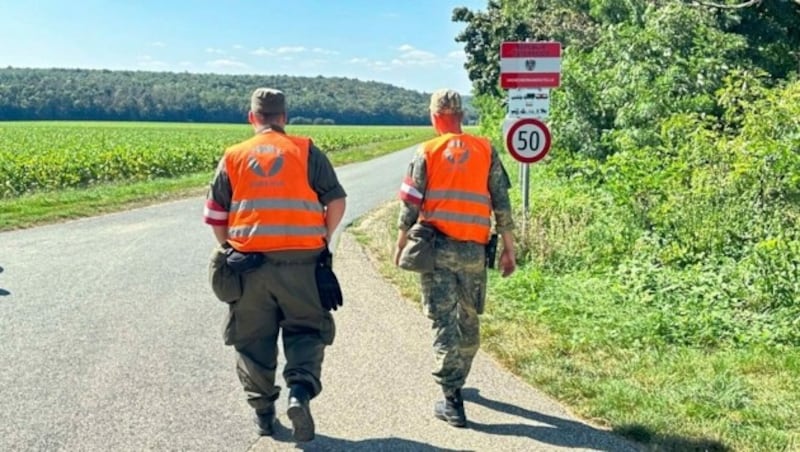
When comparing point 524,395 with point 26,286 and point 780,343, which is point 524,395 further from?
point 26,286

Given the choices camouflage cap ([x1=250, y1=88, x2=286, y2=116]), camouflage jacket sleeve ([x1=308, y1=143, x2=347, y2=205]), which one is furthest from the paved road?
camouflage cap ([x1=250, y1=88, x2=286, y2=116])

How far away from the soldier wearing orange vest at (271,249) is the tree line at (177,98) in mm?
87194

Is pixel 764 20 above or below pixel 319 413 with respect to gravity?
above

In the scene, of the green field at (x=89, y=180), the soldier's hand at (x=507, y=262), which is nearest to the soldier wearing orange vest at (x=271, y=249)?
the soldier's hand at (x=507, y=262)

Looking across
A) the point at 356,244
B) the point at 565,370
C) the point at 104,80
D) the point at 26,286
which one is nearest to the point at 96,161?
the point at 356,244

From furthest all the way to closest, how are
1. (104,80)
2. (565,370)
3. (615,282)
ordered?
(104,80) → (615,282) → (565,370)

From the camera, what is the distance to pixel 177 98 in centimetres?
12144

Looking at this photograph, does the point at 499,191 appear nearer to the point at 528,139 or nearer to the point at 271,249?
the point at 271,249

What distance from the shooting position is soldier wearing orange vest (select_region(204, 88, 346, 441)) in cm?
433

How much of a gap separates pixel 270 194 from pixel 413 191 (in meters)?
0.93

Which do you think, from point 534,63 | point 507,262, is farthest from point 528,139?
point 507,262

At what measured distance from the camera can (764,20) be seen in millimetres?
18500

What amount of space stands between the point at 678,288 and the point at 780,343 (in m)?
1.46

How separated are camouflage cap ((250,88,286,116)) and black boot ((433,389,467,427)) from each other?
6.35 ft
